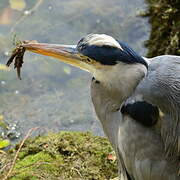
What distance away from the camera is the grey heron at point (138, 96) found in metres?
2.21

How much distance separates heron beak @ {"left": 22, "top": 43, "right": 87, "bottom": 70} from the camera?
235 centimetres

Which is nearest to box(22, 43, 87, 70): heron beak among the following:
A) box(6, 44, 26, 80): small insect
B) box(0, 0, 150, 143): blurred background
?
box(6, 44, 26, 80): small insect

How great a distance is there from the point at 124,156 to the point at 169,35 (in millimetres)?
2088

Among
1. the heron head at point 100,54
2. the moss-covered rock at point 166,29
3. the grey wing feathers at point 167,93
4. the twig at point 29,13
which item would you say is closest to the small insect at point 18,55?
the heron head at point 100,54

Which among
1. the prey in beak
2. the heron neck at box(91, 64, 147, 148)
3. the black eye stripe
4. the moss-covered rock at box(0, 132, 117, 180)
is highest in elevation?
the black eye stripe

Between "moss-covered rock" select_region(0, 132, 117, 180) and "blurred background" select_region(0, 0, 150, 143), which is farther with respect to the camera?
"blurred background" select_region(0, 0, 150, 143)

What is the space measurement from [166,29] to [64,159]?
1.73 meters

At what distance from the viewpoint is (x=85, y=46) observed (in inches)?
90.0

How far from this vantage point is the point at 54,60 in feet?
16.4

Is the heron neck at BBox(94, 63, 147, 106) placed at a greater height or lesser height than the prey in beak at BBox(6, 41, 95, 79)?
lesser

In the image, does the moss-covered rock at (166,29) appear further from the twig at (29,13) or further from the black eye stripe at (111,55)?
the black eye stripe at (111,55)

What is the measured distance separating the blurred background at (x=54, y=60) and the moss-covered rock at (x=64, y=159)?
0.72 meters

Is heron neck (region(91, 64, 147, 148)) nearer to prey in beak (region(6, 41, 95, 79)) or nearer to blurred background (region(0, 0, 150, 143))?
prey in beak (region(6, 41, 95, 79))

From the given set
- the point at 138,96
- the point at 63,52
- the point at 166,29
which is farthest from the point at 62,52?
the point at 166,29
